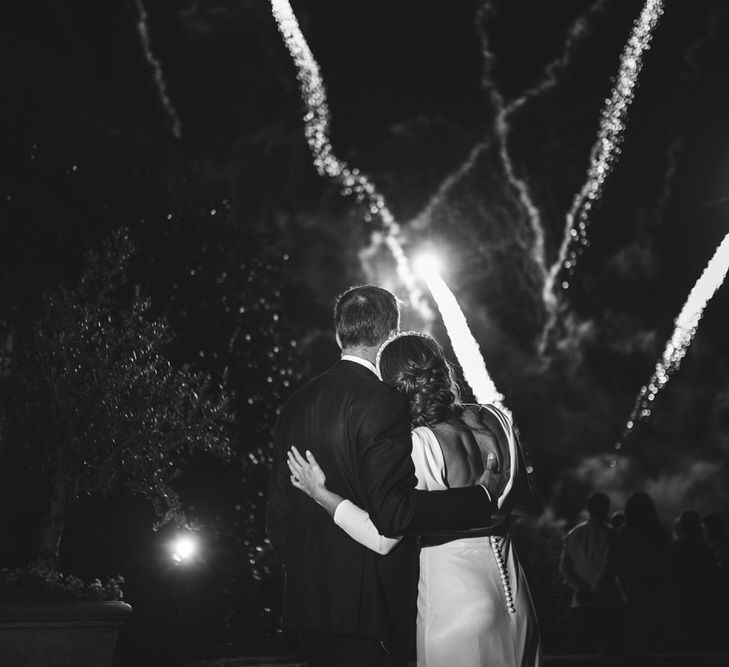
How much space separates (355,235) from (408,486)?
122 ft

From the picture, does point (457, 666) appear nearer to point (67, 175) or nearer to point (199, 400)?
point (199, 400)

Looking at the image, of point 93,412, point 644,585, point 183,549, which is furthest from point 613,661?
point 183,549

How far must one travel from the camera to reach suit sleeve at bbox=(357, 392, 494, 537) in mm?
3355

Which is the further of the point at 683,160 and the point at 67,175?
the point at 683,160

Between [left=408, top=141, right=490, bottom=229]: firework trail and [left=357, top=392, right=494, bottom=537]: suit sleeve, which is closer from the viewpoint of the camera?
[left=357, top=392, right=494, bottom=537]: suit sleeve

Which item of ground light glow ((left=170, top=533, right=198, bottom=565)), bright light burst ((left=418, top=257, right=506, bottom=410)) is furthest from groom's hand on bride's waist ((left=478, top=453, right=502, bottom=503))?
bright light burst ((left=418, top=257, right=506, bottom=410))

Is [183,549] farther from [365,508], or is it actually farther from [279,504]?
[365,508]

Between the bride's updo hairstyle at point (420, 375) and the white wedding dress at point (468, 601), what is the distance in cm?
9

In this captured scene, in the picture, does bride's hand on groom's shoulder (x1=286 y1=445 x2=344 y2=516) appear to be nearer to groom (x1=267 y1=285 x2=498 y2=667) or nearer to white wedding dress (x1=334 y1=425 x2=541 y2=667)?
groom (x1=267 y1=285 x2=498 y2=667)

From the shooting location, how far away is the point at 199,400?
8.70m

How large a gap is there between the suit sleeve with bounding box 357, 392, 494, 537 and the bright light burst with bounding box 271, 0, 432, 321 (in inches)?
784

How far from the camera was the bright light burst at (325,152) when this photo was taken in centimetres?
2281

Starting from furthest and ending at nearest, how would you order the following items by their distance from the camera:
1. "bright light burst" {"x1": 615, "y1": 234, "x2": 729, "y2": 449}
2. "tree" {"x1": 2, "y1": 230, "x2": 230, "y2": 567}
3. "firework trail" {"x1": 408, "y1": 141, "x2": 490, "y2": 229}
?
"firework trail" {"x1": 408, "y1": 141, "x2": 490, "y2": 229} < "bright light burst" {"x1": 615, "y1": 234, "x2": 729, "y2": 449} < "tree" {"x1": 2, "y1": 230, "x2": 230, "y2": 567}

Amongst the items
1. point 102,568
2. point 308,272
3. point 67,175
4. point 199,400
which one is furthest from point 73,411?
point 308,272
